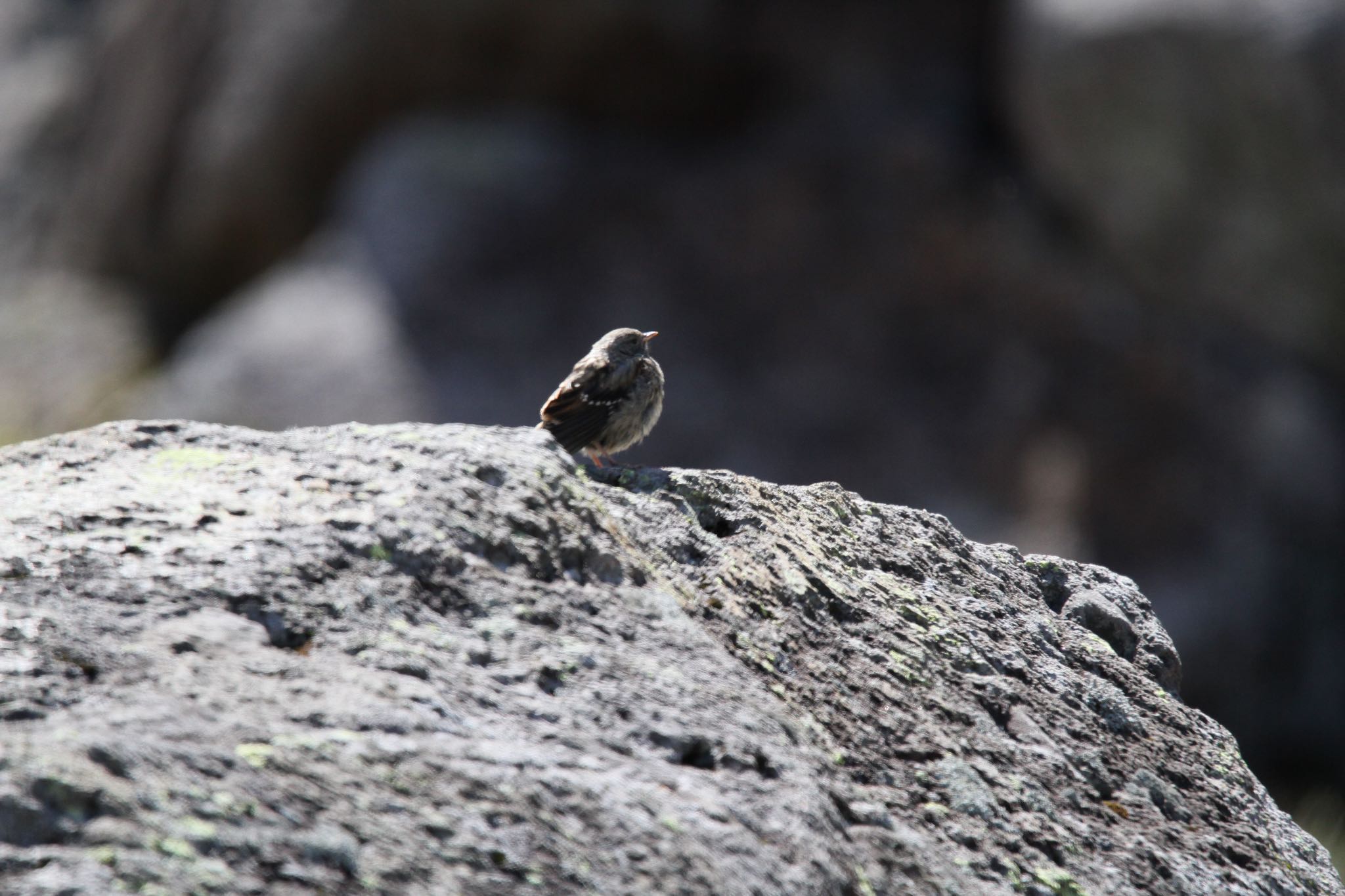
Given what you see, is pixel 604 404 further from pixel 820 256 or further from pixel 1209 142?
pixel 820 256

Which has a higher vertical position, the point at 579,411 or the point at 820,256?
the point at 820,256

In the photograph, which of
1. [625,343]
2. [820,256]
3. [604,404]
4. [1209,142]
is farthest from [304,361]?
[604,404]

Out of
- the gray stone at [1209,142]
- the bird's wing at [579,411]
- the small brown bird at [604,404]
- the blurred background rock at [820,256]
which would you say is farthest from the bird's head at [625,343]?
the gray stone at [1209,142]

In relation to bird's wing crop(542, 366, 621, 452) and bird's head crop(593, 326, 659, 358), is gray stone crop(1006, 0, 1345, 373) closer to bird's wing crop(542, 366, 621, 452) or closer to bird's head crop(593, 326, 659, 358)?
bird's head crop(593, 326, 659, 358)

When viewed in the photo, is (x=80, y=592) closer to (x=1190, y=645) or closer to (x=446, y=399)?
(x=1190, y=645)

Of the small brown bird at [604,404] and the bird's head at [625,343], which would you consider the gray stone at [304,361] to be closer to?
the bird's head at [625,343]
